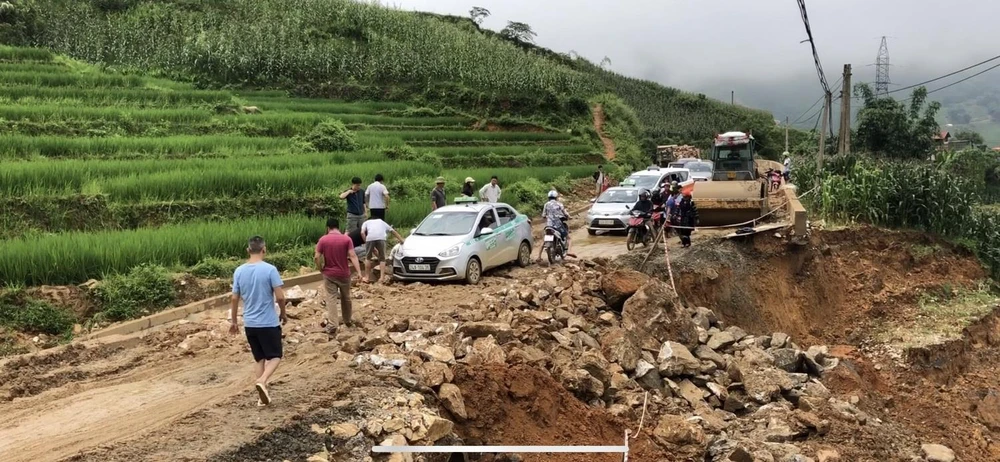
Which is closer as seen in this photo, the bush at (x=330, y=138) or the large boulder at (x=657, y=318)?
the large boulder at (x=657, y=318)

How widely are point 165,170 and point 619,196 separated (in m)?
12.9

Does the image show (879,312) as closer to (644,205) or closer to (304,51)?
(644,205)

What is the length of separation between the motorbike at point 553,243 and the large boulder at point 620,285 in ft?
9.31

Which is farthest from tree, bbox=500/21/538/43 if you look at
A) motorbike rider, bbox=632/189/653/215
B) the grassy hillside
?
→ motorbike rider, bbox=632/189/653/215

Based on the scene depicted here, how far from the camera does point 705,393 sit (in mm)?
10195

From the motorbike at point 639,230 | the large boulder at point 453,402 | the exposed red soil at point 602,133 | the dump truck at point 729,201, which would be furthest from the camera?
the exposed red soil at point 602,133

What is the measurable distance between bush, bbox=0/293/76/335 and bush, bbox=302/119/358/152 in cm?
1329

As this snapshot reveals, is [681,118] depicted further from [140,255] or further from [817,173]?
[140,255]

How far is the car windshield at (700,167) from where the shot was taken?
1187 inches


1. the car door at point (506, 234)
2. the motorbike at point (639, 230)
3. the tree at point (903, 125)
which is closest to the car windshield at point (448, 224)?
the car door at point (506, 234)

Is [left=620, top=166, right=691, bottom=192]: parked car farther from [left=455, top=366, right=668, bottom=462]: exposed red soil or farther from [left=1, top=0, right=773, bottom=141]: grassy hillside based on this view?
[left=1, top=0, right=773, bottom=141]: grassy hillside

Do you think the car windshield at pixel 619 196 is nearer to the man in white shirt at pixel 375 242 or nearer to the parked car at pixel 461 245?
the parked car at pixel 461 245

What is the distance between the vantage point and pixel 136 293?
11781 mm

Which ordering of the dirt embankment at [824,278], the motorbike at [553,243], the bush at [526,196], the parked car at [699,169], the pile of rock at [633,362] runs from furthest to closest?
1. the parked car at [699,169]
2. the bush at [526,196]
3. the dirt embankment at [824,278]
4. the motorbike at [553,243]
5. the pile of rock at [633,362]
